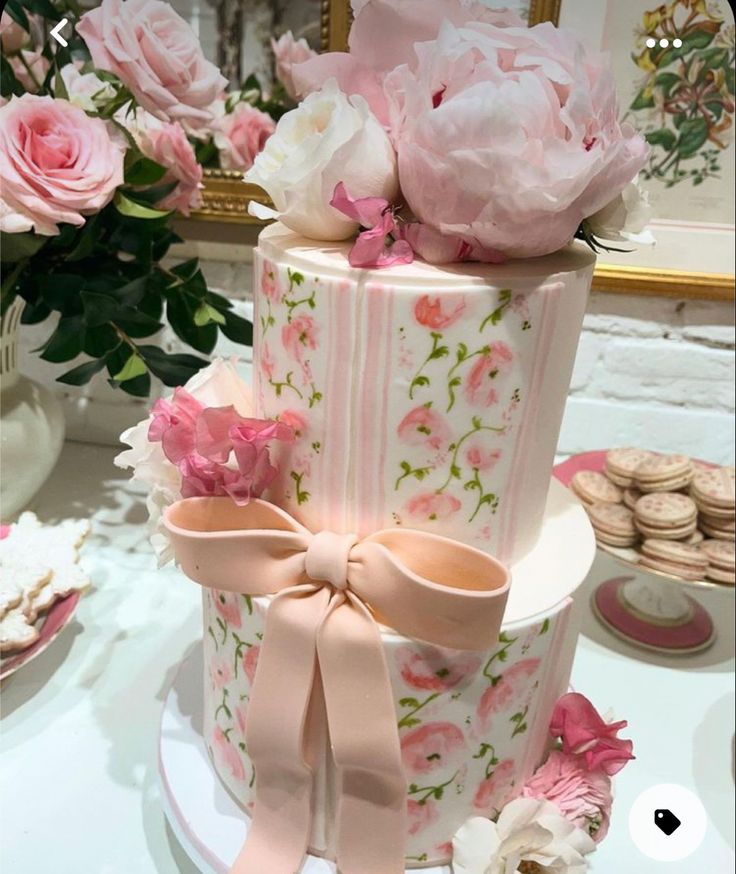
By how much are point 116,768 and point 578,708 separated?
0.39m

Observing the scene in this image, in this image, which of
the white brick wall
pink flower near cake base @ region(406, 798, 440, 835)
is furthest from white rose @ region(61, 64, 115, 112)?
pink flower near cake base @ region(406, 798, 440, 835)

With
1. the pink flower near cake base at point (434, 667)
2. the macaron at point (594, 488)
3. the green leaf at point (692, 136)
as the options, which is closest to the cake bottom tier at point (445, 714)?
the pink flower near cake base at point (434, 667)

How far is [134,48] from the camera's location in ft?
2.14

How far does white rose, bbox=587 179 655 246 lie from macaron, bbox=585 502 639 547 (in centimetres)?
38

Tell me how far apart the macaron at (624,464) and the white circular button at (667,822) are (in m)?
0.31

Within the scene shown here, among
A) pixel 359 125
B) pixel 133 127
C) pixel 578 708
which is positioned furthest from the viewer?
pixel 133 127

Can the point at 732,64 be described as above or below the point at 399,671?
above

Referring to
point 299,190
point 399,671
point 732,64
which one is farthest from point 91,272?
point 732,64

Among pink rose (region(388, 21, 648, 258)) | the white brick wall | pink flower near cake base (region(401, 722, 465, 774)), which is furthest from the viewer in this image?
the white brick wall

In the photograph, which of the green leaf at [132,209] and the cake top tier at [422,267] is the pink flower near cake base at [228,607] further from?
the green leaf at [132,209]

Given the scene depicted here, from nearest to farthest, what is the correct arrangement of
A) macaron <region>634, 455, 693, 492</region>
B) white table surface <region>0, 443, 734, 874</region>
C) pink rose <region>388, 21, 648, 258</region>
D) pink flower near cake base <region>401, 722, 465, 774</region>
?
pink rose <region>388, 21, 648, 258</region> < pink flower near cake base <region>401, 722, 465, 774</region> < white table surface <region>0, 443, 734, 874</region> < macaron <region>634, 455, 693, 492</region>

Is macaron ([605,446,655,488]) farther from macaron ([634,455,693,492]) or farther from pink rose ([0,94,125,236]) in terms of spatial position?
pink rose ([0,94,125,236])

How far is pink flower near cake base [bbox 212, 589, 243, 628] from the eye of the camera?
53 cm

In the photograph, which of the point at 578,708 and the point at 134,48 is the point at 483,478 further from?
the point at 134,48
